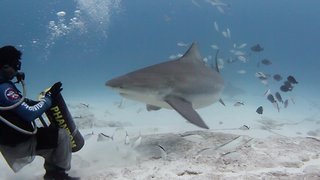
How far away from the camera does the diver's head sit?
3.51 metres

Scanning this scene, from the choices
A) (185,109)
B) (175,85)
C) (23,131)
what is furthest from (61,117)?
(175,85)

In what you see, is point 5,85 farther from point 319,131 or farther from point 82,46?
point 82,46

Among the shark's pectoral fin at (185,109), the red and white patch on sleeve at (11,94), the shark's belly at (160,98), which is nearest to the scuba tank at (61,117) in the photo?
the red and white patch on sleeve at (11,94)

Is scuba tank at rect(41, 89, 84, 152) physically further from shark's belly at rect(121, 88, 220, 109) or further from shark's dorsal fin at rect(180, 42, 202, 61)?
shark's dorsal fin at rect(180, 42, 202, 61)

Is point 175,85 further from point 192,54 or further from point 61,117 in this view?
point 61,117

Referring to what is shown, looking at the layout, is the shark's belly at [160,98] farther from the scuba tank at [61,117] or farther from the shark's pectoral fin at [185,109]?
the scuba tank at [61,117]

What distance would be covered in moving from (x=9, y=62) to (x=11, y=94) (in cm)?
36

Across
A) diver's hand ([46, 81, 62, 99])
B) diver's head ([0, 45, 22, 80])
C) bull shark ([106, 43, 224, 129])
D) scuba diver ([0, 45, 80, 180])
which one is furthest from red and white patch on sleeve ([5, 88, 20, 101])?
bull shark ([106, 43, 224, 129])

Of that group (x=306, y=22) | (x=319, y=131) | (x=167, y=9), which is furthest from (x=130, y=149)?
(x=306, y=22)

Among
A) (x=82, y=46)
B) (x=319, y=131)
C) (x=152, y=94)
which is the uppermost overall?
(x=152, y=94)

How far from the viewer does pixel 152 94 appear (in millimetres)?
5406

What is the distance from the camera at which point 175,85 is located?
5.70 m

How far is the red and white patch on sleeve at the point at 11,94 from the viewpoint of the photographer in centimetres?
337

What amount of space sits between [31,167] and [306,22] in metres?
134
